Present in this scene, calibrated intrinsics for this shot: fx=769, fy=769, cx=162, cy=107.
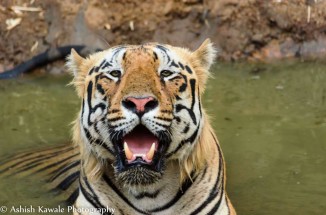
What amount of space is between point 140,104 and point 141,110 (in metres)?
0.03

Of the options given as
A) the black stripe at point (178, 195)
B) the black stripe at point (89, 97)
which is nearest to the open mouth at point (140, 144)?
the black stripe at point (89, 97)

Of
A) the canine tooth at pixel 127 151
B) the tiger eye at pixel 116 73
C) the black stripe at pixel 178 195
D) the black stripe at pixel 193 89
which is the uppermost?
the tiger eye at pixel 116 73

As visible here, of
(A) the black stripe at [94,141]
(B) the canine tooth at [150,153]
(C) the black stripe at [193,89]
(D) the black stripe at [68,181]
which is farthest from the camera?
(D) the black stripe at [68,181]

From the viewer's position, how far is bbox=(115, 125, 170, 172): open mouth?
321 centimetres

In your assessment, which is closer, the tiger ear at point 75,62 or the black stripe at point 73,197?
the tiger ear at point 75,62

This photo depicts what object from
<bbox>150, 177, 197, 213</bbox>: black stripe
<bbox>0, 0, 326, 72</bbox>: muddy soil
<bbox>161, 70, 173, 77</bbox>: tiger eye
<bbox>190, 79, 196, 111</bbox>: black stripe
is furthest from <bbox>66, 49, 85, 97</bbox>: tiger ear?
<bbox>0, 0, 326, 72</bbox>: muddy soil

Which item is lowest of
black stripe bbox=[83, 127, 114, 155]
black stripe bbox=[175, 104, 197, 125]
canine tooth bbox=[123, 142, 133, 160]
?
black stripe bbox=[83, 127, 114, 155]

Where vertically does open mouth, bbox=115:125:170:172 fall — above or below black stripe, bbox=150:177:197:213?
above

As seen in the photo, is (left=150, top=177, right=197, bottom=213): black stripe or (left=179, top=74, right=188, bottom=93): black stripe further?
(left=150, top=177, right=197, bottom=213): black stripe

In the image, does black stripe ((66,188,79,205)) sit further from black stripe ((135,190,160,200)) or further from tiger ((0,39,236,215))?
black stripe ((135,190,160,200))

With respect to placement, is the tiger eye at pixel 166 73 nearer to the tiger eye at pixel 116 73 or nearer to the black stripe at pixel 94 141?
the tiger eye at pixel 116 73

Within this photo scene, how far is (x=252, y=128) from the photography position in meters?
5.80

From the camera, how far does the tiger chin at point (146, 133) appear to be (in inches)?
126

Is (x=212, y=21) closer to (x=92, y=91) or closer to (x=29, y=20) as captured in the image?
(x=29, y=20)
